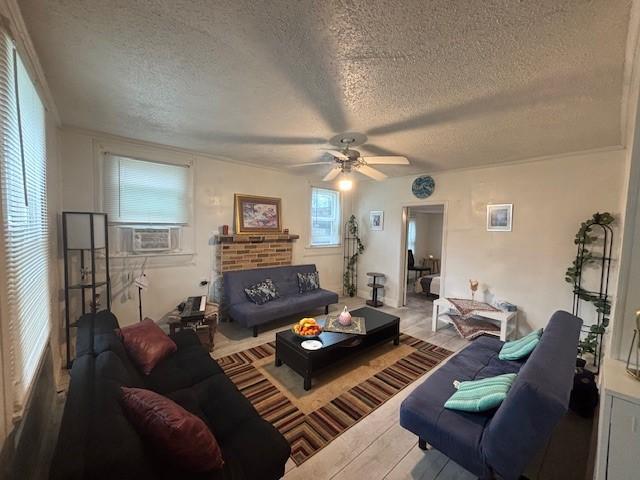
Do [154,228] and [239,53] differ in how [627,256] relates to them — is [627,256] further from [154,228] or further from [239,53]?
[154,228]

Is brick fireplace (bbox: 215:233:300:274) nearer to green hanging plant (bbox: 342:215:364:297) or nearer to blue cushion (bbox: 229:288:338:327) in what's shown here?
blue cushion (bbox: 229:288:338:327)

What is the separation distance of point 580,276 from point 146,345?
4.61 m

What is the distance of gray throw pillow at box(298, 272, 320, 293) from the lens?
4.38m

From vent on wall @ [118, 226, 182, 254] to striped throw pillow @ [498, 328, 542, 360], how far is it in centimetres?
387

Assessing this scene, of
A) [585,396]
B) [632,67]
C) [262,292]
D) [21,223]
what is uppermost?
[632,67]

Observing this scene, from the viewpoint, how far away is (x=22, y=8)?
1.22 meters

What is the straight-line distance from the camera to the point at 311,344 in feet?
8.46

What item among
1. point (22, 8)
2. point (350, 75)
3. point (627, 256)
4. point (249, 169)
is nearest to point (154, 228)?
point (249, 169)

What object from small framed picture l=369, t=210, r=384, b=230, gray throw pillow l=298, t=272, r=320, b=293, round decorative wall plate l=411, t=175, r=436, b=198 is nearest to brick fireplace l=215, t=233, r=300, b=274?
gray throw pillow l=298, t=272, r=320, b=293

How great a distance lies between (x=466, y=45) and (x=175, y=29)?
1513mm

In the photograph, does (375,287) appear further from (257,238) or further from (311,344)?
(311,344)

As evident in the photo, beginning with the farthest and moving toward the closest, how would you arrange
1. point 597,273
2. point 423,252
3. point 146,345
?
point 423,252 → point 597,273 → point 146,345

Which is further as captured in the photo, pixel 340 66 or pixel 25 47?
pixel 340 66

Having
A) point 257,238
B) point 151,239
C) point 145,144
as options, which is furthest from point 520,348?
point 145,144
